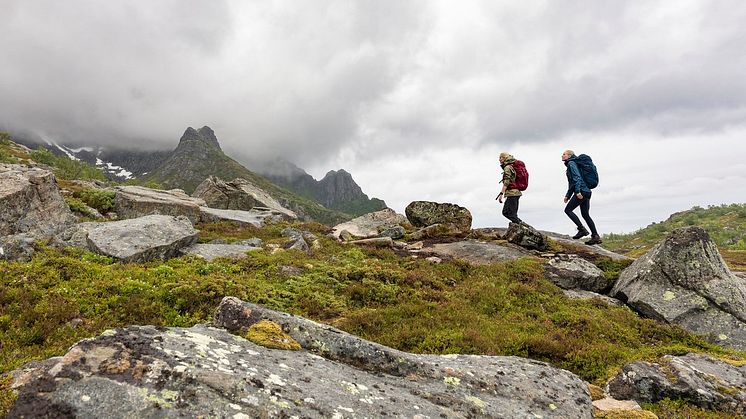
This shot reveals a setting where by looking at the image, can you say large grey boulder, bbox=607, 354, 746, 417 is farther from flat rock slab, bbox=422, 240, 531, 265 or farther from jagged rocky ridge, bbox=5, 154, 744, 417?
flat rock slab, bbox=422, 240, 531, 265

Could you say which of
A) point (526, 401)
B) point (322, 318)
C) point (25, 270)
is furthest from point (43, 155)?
point (526, 401)

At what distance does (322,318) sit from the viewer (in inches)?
517

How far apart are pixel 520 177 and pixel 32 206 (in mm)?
28496

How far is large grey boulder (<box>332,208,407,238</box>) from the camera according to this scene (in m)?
32.0

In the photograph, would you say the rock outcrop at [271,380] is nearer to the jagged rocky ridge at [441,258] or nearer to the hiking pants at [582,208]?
the jagged rocky ridge at [441,258]

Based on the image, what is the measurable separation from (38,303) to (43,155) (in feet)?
449

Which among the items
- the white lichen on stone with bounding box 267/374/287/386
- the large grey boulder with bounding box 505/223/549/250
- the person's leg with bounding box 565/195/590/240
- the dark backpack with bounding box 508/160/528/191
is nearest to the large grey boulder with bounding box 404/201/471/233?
the large grey boulder with bounding box 505/223/549/250

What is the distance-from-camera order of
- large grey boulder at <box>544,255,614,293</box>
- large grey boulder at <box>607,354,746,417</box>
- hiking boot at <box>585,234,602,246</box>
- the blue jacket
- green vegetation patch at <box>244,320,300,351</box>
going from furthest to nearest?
hiking boot at <box>585,234,602,246</box>, the blue jacket, large grey boulder at <box>544,255,614,293</box>, large grey boulder at <box>607,354,746,417</box>, green vegetation patch at <box>244,320,300,351</box>

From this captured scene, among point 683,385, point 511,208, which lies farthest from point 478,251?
point 683,385

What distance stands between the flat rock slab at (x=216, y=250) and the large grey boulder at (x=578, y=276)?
1602 centimetres

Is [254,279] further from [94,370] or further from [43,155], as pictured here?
[43,155]

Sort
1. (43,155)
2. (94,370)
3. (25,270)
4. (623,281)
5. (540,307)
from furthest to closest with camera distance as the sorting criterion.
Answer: (43,155), (623,281), (540,307), (25,270), (94,370)

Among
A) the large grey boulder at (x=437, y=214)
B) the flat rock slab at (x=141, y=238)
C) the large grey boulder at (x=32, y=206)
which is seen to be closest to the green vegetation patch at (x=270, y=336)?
the flat rock slab at (x=141, y=238)

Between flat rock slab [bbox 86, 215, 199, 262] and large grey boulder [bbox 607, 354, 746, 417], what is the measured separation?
18.3 meters
